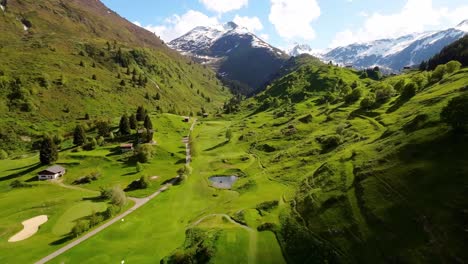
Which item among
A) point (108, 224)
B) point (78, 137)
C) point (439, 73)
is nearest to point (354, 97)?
point (439, 73)

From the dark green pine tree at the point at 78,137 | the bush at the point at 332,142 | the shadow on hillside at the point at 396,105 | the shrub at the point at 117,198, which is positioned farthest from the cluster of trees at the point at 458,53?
the dark green pine tree at the point at 78,137

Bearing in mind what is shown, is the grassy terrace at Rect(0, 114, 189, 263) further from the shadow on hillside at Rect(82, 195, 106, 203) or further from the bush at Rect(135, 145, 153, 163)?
the bush at Rect(135, 145, 153, 163)

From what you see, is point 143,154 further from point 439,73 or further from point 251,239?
point 439,73

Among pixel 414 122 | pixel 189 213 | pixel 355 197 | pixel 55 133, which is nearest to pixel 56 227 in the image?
pixel 189 213

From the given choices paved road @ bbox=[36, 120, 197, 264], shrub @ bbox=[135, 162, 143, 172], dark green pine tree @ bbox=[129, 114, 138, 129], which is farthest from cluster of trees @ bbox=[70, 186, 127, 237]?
dark green pine tree @ bbox=[129, 114, 138, 129]

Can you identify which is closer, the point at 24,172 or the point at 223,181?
the point at 223,181

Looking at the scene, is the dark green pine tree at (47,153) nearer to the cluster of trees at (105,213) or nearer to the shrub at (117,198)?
the cluster of trees at (105,213)
